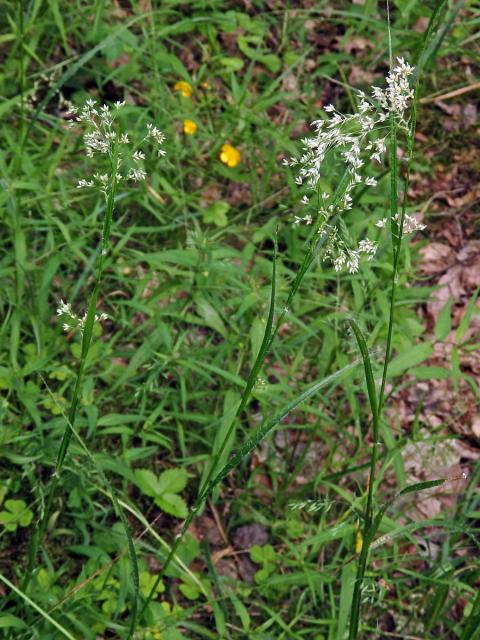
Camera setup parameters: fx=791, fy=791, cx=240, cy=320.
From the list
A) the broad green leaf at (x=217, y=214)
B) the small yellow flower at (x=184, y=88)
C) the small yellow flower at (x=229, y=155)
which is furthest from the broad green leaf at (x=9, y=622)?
Result: the small yellow flower at (x=184, y=88)

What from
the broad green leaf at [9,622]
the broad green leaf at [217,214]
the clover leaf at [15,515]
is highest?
the broad green leaf at [217,214]

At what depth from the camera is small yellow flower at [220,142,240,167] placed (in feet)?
11.3

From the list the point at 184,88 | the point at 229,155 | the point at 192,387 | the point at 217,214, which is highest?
the point at 184,88

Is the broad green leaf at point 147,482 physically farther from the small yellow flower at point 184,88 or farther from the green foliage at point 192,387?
the small yellow flower at point 184,88

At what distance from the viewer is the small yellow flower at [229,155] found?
3.43 metres

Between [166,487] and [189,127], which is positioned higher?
[189,127]

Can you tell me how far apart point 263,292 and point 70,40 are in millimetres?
1861

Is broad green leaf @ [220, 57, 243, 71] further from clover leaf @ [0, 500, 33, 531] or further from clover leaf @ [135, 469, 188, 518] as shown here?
clover leaf @ [0, 500, 33, 531]

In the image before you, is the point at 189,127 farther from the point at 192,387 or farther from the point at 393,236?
the point at 393,236

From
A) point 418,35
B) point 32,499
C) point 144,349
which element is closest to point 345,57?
point 418,35

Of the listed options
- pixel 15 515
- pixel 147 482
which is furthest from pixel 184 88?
pixel 15 515

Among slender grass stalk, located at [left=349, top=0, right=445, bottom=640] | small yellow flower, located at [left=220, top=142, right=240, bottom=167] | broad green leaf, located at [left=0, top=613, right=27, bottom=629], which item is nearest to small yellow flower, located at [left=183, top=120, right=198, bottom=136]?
small yellow flower, located at [left=220, top=142, right=240, bottom=167]

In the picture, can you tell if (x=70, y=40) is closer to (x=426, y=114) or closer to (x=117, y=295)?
(x=117, y=295)

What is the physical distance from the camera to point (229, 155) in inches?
136
